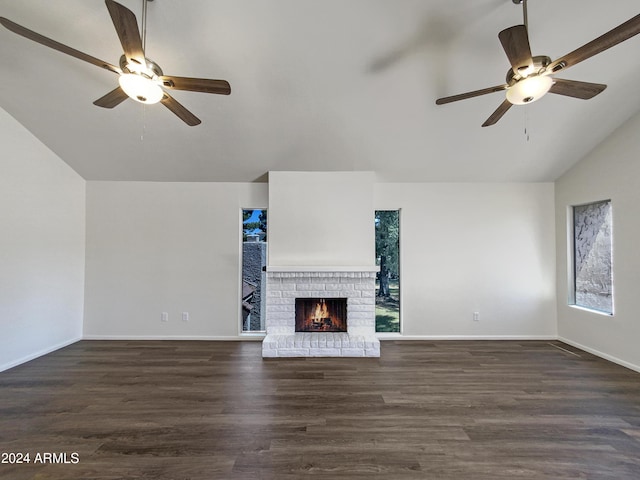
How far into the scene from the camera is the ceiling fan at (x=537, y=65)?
1.59m

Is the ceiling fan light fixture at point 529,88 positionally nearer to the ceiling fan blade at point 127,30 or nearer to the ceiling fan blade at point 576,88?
the ceiling fan blade at point 576,88

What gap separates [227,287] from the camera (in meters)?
3.94

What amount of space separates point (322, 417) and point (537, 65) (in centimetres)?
304

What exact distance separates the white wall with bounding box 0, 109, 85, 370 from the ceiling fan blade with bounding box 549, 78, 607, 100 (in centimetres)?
525

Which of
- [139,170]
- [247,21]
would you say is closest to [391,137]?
[247,21]

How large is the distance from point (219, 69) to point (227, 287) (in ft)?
9.02

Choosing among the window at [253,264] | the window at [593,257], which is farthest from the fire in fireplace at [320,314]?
the window at [593,257]

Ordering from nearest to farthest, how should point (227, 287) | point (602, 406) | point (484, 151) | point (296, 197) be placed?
1. point (602, 406)
2. point (484, 151)
3. point (296, 197)
4. point (227, 287)

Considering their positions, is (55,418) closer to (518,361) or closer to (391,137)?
(391,137)

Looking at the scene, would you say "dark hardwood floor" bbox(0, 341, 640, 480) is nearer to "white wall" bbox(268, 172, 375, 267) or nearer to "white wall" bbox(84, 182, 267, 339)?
"white wall" bbox(84, 182, 267, 339)

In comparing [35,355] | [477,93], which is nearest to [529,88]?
[477,93]

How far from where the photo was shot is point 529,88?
6.27ft

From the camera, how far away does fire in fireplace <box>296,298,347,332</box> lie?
3.78m

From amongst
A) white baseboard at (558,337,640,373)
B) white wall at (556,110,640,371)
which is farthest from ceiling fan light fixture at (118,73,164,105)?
white baseboard at (558,337,640,373)
